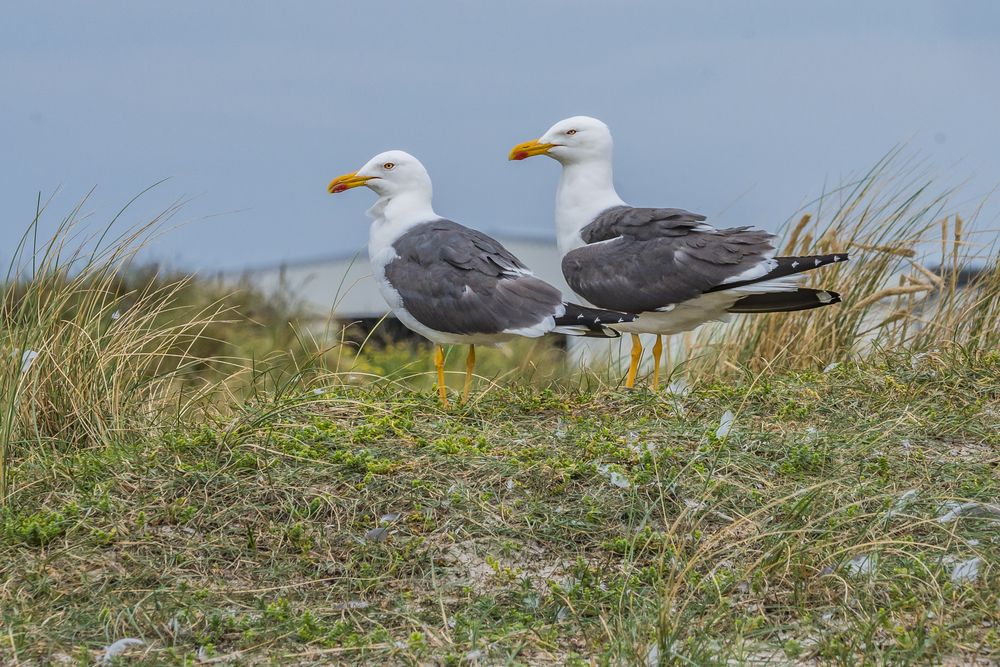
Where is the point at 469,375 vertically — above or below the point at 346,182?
below

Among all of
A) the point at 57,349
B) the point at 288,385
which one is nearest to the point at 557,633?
the point at 288,385

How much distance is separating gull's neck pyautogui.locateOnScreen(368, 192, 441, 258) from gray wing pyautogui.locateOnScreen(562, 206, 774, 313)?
944mm

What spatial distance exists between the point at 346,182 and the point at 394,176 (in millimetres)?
320

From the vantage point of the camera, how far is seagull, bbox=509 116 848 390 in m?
7.01

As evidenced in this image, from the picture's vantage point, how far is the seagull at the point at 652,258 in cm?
701

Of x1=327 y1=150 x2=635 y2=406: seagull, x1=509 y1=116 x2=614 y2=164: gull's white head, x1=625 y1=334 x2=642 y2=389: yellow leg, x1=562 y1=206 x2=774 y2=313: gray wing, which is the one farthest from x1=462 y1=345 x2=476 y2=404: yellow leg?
x1=509 y1=116 x2=614 y2=164: gull's white head

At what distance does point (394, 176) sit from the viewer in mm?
7250

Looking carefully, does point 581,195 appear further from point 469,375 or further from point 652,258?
point 469,375

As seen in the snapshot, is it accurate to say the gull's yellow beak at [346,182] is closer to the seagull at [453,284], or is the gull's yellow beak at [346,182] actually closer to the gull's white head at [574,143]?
the seagull at [453,284]

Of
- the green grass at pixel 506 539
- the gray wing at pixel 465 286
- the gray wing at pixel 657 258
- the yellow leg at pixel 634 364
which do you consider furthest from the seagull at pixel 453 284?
the yellow leg at pixel 634 364

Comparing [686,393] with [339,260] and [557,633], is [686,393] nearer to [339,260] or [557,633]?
[557,633]

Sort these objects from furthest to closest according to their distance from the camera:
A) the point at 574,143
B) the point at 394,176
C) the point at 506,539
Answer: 1. the point at 574,143
2. the point at 394,176
3. the point at 506,539

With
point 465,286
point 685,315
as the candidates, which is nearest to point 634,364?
point 685,315

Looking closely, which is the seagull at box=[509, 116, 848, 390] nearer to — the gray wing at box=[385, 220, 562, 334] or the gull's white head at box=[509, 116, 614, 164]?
the gull's white head at box=[509, 116, 614, 164]
